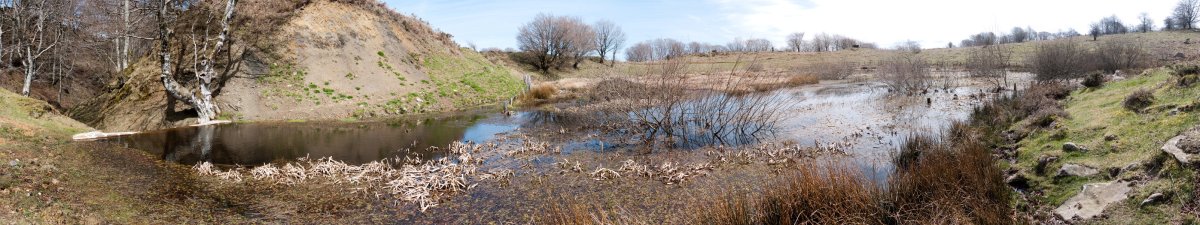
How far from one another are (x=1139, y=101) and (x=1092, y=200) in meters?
6.50

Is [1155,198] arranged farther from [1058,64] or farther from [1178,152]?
[1058,64]

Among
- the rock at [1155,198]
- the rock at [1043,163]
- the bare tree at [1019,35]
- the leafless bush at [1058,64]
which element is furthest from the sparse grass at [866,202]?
the bare tree at [1019,35]

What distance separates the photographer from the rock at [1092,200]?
6348 mm

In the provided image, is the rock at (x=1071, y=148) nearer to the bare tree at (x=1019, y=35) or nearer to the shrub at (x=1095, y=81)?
the shrub at (x=1095, y=81)

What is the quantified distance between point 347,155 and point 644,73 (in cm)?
733

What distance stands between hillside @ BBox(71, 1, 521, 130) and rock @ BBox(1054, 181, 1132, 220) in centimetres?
2120

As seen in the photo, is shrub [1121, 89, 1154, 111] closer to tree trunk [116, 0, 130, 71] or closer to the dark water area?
the dark water area

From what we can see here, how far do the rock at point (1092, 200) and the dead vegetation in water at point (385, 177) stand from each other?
784cm

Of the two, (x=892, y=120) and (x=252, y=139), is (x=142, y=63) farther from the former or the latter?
(x=892, y=120)

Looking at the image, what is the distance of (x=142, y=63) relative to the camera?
75.5ft

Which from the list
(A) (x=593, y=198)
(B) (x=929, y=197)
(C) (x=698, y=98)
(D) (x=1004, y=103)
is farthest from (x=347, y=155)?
(D) (x=1004, y=103)

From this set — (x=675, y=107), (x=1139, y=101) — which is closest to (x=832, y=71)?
(x=675, y=107)

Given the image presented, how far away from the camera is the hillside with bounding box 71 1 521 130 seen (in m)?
20.7

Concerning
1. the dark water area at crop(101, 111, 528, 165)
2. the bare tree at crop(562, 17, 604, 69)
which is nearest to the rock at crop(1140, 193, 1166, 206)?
the dark water area at crop(101, 111, 528, 165)
